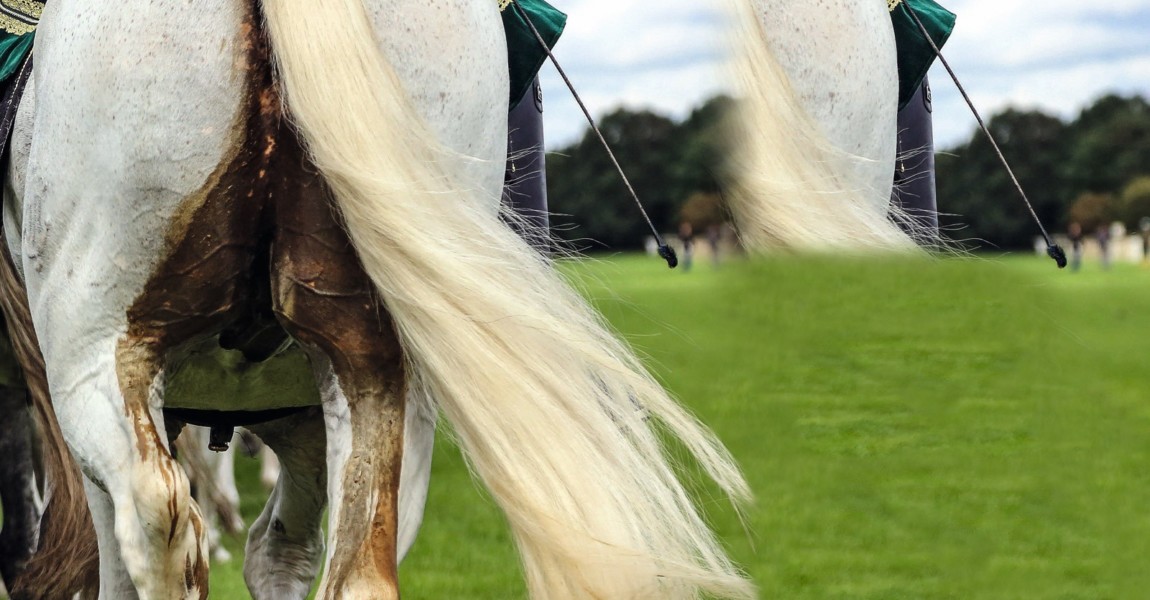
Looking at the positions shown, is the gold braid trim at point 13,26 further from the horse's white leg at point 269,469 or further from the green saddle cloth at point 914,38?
the horse's white leg at point 269,469

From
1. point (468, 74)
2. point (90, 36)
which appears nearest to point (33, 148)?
point (90, 36)

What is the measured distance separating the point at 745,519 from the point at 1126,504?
0.89 meters

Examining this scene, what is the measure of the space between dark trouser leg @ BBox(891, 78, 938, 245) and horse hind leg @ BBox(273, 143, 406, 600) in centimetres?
152

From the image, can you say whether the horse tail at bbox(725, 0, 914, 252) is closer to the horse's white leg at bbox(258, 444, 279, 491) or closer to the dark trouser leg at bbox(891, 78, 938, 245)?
the dark trouser leg at bbox(891, 78, 938, 245)

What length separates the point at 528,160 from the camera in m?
3.42

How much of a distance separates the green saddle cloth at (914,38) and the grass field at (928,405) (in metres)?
0.74

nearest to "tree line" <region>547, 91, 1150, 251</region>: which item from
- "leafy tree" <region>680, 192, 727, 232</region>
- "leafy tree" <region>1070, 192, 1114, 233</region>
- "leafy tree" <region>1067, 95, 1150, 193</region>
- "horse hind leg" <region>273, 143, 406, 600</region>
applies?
"leafy tree" <region>680, 192, 727, 232</region>

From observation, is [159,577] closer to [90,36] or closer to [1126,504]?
[90,36]

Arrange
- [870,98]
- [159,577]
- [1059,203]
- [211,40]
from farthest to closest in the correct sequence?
[1059,203]
[870,98]
[159,577]
[211,40]

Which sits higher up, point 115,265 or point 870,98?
point 870,98

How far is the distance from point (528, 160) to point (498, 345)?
107cm

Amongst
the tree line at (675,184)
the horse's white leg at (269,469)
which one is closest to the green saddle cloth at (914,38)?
the tree line at (675,184)

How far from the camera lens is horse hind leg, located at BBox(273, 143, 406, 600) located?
242cm

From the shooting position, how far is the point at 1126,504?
3008 mm
